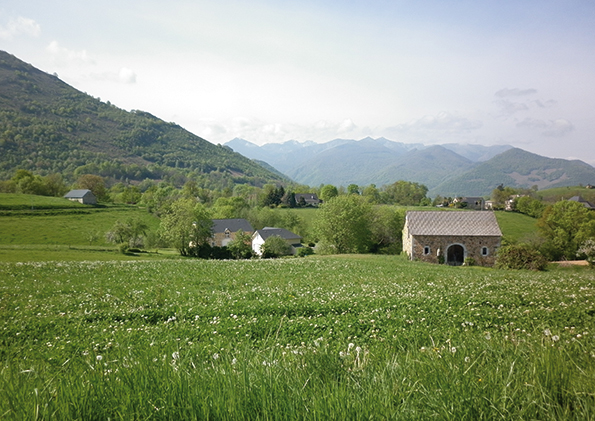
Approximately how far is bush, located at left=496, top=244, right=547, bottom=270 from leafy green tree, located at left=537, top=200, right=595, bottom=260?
1623 inches

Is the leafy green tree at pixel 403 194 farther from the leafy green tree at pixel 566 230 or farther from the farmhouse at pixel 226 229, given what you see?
the farmhouse at pixel 226 229

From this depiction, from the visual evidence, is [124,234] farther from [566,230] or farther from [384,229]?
[566,230]

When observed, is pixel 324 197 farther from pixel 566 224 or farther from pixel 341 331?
pixel 341 331

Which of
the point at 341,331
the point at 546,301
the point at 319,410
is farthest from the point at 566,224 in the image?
the point at 319,410

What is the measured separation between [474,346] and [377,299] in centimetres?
845

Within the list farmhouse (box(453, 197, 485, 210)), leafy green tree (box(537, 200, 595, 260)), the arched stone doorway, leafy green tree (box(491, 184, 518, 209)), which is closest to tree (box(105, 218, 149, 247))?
the arched stone doorway

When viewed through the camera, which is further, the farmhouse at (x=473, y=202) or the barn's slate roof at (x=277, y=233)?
the farmhouse at (x=473, y=202)

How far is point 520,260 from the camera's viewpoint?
126ft

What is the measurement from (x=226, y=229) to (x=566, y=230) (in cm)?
8202

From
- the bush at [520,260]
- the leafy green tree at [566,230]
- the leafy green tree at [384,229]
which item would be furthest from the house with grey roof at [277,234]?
the bush at [520,260]

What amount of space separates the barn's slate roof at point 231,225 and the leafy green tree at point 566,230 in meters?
73.3

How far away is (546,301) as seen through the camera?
10.7 metres

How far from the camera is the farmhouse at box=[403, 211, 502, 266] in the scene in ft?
185

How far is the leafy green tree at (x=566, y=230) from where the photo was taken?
231 feet
